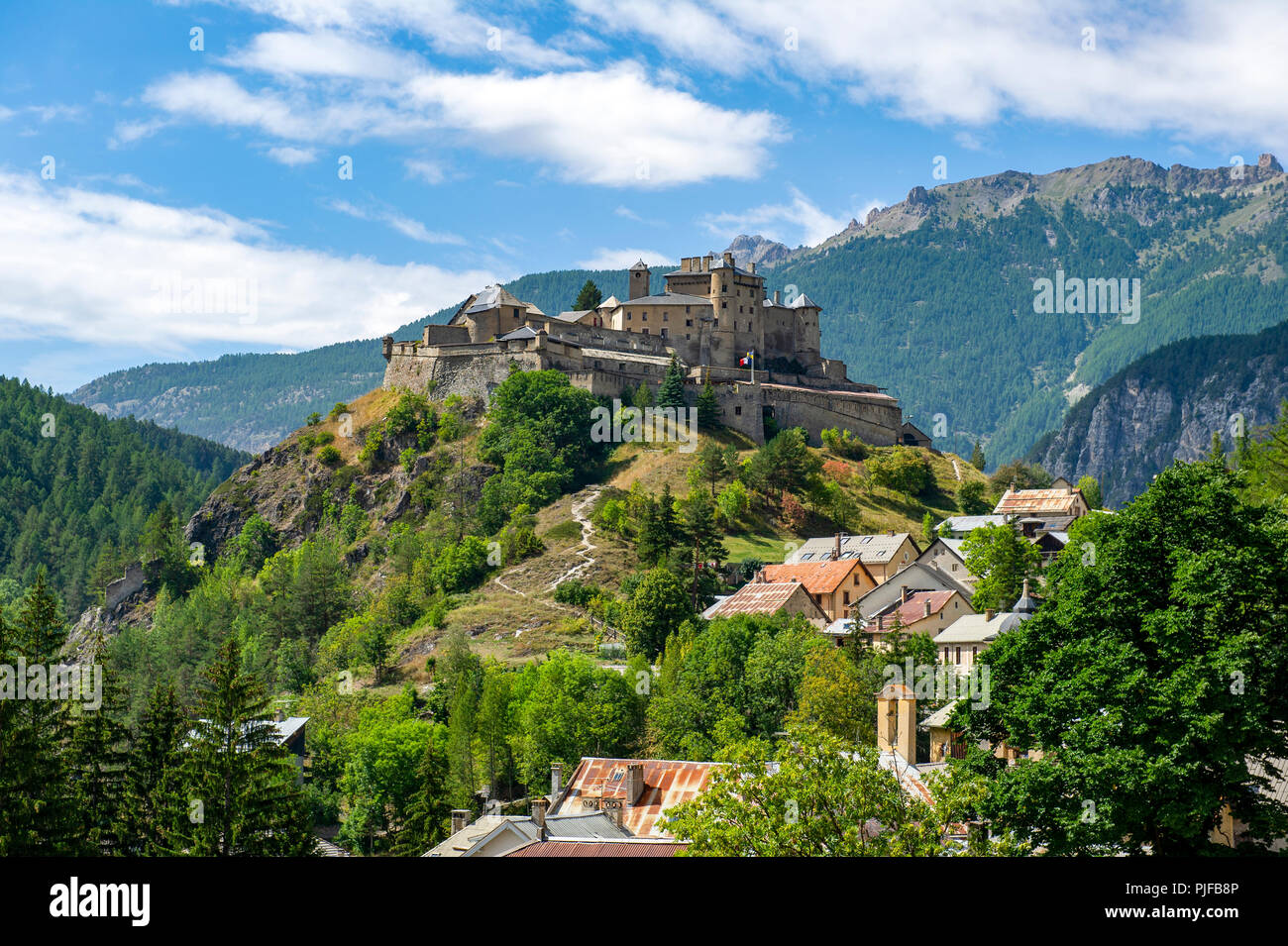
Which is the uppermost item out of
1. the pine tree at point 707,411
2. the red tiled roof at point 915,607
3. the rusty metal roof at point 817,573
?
the pine tree at point 707,411

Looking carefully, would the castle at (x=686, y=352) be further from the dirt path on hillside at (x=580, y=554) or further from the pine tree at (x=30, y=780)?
the pine tree at (x=30, y=780)

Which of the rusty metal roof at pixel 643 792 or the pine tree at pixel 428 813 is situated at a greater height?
the rusty metal roof at pixel 643 792

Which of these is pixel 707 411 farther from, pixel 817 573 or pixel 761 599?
pixel 761 599

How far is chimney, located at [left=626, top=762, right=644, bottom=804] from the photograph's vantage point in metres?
46.2

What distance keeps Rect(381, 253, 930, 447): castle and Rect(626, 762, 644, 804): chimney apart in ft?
234

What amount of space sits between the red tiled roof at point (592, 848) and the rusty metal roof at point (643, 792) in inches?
153

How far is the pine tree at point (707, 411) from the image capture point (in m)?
115

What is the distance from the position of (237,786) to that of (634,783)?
12.8 meters

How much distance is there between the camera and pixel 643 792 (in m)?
46.7

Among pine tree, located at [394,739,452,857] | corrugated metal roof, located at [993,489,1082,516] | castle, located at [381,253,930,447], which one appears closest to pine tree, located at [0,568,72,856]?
pine tree, located at [394,739,452,857]

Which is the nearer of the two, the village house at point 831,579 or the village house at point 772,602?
the village house at point 772,602

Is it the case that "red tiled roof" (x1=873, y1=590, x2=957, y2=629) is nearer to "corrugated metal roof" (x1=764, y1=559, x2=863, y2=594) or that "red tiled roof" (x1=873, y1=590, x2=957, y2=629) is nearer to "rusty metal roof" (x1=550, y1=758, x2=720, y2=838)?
"corrugated metal roof" (x1=764, y1=559, x2=863, y2=594)

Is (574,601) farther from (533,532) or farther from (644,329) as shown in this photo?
(644,329)

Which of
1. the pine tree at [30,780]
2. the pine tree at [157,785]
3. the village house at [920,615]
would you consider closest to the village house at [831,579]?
the village house at [920,615]
